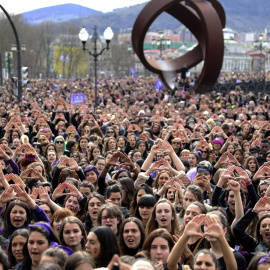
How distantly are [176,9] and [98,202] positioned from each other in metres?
29.2

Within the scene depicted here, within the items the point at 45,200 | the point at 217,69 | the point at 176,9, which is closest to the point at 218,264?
the point at 45,200

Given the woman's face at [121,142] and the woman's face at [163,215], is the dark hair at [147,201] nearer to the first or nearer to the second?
the woman's face at [163,215]

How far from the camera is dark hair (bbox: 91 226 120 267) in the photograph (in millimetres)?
5715

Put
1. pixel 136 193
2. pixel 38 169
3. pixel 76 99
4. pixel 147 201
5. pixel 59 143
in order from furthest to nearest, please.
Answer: pixel 76 99
pixel 59 143
pixel 38 169
pixel 136 193
pixel 147 201

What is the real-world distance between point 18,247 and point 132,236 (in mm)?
1057

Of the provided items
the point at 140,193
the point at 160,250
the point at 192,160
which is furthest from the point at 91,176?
the point at 160,250

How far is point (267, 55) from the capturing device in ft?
485

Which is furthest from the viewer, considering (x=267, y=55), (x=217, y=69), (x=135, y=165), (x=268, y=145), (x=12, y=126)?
(x=267, y=55)

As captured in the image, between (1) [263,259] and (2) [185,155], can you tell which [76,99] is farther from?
(1) [263,259]

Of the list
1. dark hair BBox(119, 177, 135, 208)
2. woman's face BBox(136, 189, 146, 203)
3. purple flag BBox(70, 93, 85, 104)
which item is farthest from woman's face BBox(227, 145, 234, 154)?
purple flag BBox(70, 93, 85, 104)

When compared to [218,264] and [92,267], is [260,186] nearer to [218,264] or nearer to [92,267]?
[218,264]

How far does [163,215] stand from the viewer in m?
6.72

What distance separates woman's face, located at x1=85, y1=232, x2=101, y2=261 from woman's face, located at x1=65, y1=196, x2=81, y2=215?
1.89 meters

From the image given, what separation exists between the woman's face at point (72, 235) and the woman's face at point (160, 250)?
0.79 metres
